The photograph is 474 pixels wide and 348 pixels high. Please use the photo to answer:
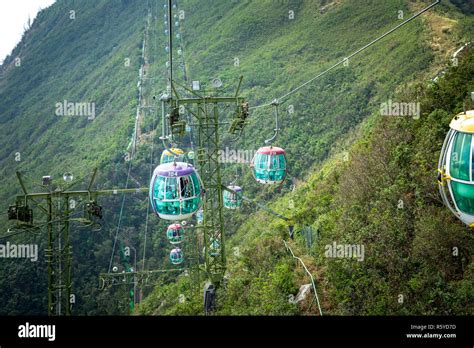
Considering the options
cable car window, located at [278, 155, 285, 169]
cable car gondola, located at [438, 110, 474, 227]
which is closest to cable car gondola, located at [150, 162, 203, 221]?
cable car window, located at [278, 155, 285, 169]

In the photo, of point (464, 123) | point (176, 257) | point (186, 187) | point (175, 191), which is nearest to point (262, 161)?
point (186, 187)

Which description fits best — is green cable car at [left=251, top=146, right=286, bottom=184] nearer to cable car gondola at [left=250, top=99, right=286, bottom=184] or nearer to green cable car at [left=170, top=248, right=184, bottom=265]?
cable car gondola at [left=250, top=99, right=286, bottom=184]

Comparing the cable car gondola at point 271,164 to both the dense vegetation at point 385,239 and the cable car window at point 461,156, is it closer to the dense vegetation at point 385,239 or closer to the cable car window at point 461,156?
the dense vegetation at point 385,239

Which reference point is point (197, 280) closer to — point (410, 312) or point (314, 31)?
point (410, 312)

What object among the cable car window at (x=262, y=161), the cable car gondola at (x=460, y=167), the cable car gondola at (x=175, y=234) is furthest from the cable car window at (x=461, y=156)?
the cable car gondola at (x=175, y=234)

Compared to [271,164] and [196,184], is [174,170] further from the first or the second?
[271,164]
